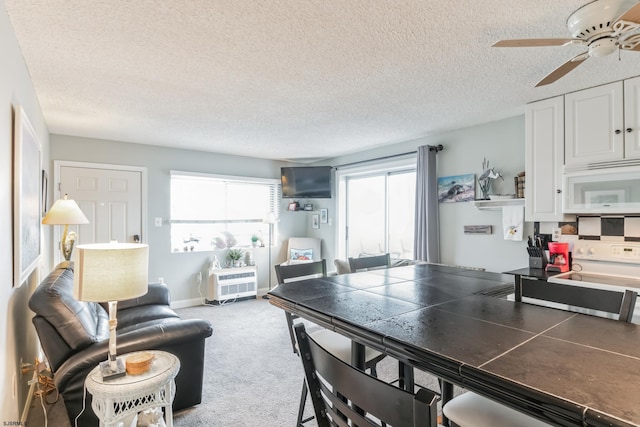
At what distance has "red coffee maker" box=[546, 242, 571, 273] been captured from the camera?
301 cm

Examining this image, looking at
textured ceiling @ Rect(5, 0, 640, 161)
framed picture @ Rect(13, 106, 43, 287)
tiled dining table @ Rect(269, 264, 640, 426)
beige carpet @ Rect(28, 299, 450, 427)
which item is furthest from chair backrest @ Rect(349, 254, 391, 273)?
framed picture @ Rect(13, 106, 43, 287)

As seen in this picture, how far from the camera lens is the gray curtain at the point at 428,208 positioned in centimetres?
412

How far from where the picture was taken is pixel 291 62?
230 cm

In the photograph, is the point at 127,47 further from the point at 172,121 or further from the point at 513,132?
the point at 513,132

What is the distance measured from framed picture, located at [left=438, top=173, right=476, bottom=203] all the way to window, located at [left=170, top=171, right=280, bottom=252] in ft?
9.69

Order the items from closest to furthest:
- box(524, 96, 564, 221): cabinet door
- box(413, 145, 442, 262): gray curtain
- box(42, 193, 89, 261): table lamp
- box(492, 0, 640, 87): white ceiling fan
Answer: box(492, 0, 640, 87): white ceiling fan, box(42, 193, 89, 261): table lamp, box(524, 96, 564, 221): cabinet door, box(413, 145, 442, 262): gray curtain

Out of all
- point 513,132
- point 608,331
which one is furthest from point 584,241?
point 608,331

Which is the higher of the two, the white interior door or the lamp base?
the white interior door

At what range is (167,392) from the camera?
1.81 metres

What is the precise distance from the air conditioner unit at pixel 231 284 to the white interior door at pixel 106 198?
1196 millimetres

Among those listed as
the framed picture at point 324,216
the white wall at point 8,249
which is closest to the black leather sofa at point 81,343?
the white wall at point 8,249

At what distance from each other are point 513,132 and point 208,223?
4.33 meters

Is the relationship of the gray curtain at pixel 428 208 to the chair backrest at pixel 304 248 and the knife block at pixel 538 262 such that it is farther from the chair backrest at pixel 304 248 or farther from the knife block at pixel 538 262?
the chair backrest at pixel 304 248

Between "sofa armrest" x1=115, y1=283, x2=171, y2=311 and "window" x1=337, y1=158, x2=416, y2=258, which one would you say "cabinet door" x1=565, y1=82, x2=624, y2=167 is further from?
"sofa armrest" x1=115, y1=283, x2=171, y2=311
